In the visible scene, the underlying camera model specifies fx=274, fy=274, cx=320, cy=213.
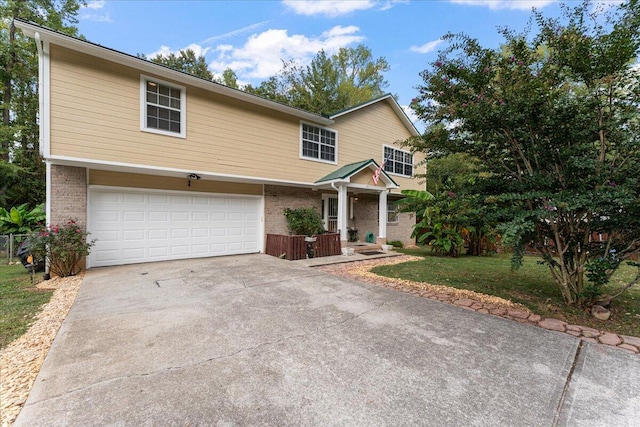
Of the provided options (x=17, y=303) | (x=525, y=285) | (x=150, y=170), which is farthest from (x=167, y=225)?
(x=525, y=285)

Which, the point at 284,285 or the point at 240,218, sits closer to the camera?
the point at 284,285

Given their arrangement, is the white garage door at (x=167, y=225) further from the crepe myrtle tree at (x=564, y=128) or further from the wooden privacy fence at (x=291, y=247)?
the crepe myrtle tree at (x=564, y=128)

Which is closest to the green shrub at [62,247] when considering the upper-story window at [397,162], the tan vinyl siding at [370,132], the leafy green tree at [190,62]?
the tan vinyl siding at [370,132]

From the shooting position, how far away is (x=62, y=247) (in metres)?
6.79

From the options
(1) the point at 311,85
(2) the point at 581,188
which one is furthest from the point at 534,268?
(1) the point at 311,85

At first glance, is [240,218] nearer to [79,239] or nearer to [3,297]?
[79,239]

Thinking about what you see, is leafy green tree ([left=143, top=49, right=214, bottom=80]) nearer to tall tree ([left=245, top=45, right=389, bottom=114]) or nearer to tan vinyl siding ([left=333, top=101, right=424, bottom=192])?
tall tree ([left=245, top=45, right=389, bottom=114])

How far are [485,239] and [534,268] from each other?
133 inches

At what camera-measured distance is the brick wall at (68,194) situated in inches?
283

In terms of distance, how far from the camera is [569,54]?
4062mm

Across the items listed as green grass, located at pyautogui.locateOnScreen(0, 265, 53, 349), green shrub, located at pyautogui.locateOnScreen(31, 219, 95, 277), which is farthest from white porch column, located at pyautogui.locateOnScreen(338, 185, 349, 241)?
green grass, located at pyautogui.locateOnScreen(0, 265, 53, 349)

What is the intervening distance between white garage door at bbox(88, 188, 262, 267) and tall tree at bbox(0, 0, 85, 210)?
1068 cm

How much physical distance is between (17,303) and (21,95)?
19.5m

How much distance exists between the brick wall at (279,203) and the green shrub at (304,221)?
0.25 meters
